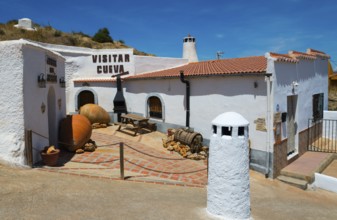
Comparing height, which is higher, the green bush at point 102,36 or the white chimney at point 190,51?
the green bush at point 102,36

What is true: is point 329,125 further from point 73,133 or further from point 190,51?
point 73,133

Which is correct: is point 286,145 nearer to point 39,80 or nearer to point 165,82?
point 165,82

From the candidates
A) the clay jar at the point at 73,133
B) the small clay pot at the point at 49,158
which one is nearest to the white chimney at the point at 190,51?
the clay jar at the point at 73,133

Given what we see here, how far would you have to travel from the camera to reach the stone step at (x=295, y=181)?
29.3 feet

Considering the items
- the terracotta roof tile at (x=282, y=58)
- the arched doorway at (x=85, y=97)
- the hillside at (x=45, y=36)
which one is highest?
the hillside at (x=45, y=36)

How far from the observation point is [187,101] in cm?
1252

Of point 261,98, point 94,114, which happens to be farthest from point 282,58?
point 94,114

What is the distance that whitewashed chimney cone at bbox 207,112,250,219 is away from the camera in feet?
15.3

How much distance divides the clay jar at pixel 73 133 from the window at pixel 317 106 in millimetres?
10809

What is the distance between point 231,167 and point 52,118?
25.4 feet

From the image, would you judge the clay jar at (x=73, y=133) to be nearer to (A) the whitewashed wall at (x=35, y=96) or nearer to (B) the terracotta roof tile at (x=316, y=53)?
(A) the whitewashed wall at (x=35, y=96)

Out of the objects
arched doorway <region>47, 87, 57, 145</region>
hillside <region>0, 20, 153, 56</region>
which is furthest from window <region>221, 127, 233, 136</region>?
hillside <region>0, 20, 153, 56</region>

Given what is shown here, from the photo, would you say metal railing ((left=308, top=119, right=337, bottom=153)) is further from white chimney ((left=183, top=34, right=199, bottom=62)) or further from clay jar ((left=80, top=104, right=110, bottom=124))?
clay jar ((left=80, top=104, right=110, bottom=124))

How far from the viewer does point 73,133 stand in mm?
9648
